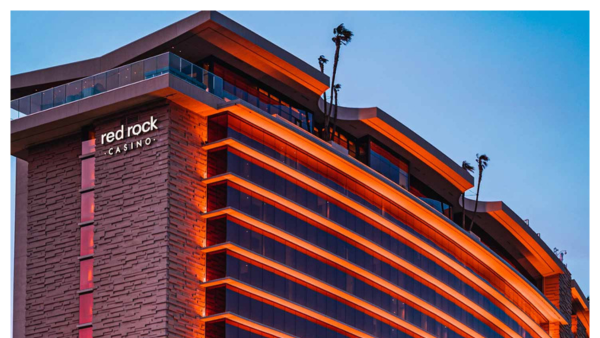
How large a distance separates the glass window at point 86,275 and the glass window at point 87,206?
309 cm

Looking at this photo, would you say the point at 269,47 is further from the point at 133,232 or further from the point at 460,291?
the point at 460,291

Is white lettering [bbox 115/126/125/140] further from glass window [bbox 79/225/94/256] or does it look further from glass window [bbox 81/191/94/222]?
glass window [bbox 79/225/94/256]

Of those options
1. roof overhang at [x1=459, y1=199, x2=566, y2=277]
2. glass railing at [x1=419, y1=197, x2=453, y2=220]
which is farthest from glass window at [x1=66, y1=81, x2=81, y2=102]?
roof overhang at [x1=459, y1=199, x2=566, y2=277]

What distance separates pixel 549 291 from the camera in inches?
4894

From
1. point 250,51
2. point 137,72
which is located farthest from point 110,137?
point 250,51

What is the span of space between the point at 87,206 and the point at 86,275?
494 centimetres

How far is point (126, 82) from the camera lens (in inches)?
2854

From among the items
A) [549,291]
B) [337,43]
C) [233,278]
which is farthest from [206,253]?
[549,291]

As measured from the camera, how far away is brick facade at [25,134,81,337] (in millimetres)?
72875

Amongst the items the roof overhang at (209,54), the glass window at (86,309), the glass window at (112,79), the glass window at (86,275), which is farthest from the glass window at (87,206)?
the roof overhang at (209,54)

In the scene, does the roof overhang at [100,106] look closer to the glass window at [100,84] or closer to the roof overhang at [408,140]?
the glass window at [100,84]

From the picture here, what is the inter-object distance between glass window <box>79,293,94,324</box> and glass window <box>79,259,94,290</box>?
77 centimetres

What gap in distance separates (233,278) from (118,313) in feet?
26.0

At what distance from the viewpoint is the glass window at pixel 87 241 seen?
72.5 metres
